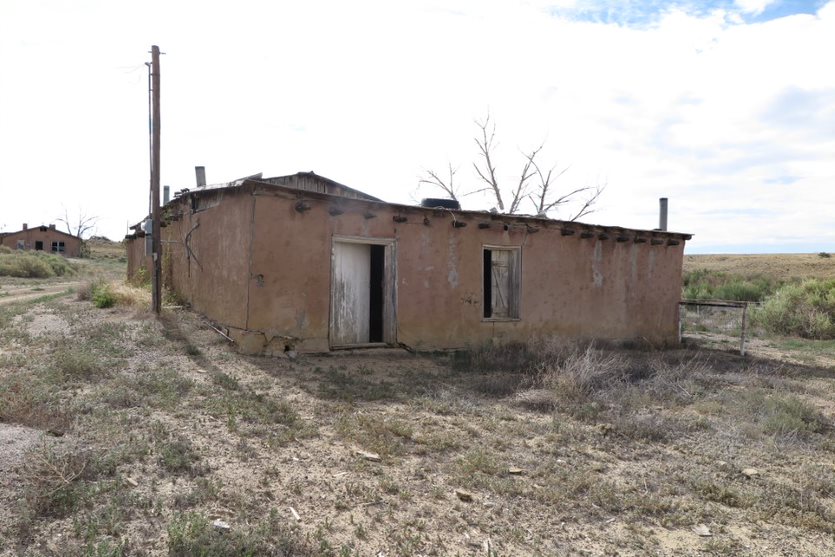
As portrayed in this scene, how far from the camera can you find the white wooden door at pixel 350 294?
10.3m

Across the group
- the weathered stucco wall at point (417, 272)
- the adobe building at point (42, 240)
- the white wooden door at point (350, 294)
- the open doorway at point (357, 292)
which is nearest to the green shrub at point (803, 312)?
the weathered stucco wall at point (417, 272)

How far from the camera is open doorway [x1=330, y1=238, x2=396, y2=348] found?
10.3 meters

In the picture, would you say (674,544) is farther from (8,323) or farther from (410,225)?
(8,323)

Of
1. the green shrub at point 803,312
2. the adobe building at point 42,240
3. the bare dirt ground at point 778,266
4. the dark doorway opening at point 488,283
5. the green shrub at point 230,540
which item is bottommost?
the green shrub at point 230,540

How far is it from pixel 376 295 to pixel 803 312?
14023 millimetres

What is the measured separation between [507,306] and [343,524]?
887 centimetres

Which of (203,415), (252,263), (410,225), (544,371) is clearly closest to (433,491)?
(203,415)

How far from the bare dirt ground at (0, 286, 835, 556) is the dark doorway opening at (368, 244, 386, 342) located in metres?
2.44

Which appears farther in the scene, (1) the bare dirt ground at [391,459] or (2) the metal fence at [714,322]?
(2) the metal fence at [714,322]

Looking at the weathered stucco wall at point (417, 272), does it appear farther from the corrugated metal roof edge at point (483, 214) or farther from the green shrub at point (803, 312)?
the green shrub at point (803, 312)

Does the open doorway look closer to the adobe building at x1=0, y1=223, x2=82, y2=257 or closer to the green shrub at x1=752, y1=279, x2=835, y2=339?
the green shrub at x1=752, y1=279, x2=835, y2=339

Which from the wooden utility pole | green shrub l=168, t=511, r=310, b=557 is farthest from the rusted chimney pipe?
green shrub l=168, t=511, r=310, b=557

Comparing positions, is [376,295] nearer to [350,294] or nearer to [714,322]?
[350,294]

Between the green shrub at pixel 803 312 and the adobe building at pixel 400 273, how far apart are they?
5365mm
